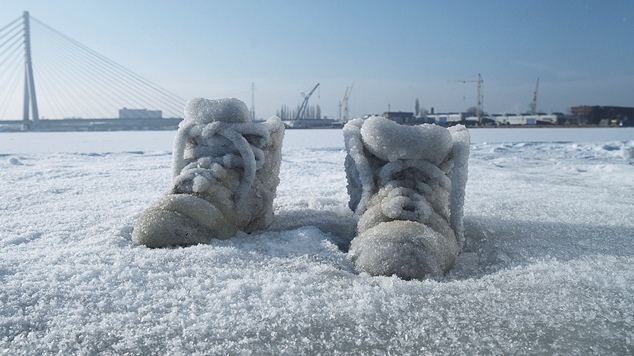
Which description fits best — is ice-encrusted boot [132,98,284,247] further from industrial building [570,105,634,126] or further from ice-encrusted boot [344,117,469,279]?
industrial building [570,105,634,126]

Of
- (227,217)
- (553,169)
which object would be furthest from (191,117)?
(553,169)

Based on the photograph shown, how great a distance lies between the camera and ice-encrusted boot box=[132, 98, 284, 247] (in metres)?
1.55

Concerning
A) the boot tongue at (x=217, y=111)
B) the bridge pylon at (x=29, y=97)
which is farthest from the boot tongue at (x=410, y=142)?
the bridge pylon at (x=29, y=97)

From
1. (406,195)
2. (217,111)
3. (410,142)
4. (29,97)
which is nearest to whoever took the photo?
(406,195)

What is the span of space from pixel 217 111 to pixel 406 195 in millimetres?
925

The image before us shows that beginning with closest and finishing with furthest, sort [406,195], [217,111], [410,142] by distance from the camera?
[406,195], [410,142], [217,111]

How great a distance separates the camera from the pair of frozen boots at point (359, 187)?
52.9 inches

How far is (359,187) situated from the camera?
1.86 metres

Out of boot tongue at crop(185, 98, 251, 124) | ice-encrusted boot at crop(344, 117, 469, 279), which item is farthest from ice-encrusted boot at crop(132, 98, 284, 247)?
ice-encrusted boot at crop(344, 117, 469, 279)

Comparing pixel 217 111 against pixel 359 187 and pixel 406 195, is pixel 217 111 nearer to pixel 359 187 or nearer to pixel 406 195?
pixel 359 187

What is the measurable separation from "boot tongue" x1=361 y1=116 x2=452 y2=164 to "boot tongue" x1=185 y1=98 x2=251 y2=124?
618 mm

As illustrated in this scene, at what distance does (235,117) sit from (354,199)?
0.64 metres

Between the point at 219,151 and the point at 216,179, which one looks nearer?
the point at 216,179

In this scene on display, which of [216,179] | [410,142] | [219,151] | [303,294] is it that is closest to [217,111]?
[219,151]
